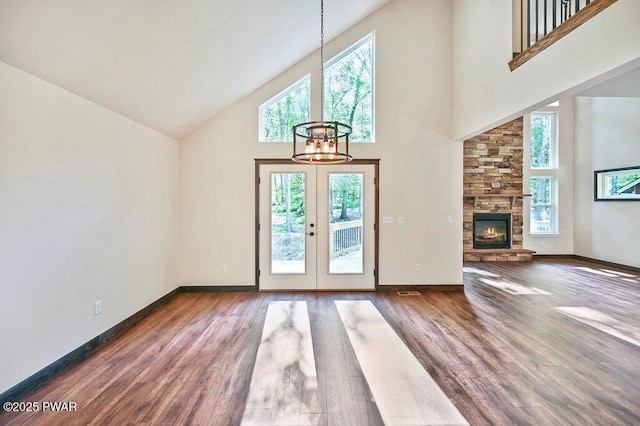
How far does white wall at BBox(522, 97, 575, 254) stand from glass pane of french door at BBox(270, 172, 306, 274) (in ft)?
21.0

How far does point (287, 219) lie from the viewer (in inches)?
209

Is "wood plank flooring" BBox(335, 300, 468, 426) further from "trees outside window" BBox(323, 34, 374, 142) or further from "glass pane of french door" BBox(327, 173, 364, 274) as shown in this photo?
"trees outside window" BBox(323, 34, 374, 142)

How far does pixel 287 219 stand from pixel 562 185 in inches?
298

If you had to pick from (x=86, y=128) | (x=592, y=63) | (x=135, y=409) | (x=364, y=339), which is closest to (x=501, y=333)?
(x=364, y=339)

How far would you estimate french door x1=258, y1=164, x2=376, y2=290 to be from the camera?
5.29m

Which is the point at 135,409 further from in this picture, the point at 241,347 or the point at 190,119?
the point at 190,119

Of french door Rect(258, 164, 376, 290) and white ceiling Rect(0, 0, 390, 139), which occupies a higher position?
white ceiling Rect(0, 0, 390, 139)

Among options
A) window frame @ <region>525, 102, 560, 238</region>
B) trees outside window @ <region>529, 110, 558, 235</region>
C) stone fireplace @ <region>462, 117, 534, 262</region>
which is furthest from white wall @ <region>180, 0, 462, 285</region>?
trees outside window @ <region>529, 110, 558, 235</region>

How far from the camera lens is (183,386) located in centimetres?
249

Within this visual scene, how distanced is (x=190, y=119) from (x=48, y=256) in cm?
277

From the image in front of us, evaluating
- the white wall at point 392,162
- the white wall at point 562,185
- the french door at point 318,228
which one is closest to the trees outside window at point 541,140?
the white wall at point 562,185

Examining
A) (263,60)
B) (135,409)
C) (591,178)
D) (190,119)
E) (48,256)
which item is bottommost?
(135,409)

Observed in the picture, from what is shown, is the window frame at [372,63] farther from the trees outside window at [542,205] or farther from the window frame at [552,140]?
the trees outside window at [542,205]

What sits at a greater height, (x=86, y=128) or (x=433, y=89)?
(x=433, y=89)
